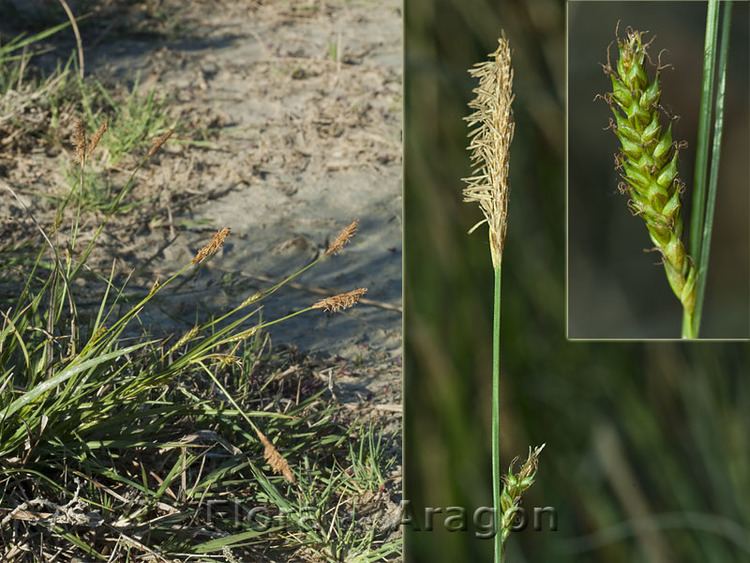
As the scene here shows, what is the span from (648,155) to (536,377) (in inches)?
13.4

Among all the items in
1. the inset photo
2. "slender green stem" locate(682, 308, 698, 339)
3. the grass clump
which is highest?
the inset photo

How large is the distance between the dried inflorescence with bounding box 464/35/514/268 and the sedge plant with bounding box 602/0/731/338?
0.13 meters

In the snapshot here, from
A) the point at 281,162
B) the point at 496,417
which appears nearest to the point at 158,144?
the point at 496,417

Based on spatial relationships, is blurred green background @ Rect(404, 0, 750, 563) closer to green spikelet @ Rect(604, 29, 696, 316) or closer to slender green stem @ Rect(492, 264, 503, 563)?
slender green stem @ Rect(492, 264, 503, 563)

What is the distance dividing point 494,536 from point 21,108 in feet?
6.62

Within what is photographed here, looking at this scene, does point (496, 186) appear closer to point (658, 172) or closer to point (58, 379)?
point (658, 172)

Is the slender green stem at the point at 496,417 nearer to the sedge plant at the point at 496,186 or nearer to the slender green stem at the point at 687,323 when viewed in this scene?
the sedge plant at the point at 496,186

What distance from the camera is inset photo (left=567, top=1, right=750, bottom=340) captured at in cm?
108

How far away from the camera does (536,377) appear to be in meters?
1.25

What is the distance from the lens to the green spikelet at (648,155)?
106 cm

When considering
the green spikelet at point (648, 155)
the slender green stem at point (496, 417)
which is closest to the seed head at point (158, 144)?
the slender green stem at point (496, 417)

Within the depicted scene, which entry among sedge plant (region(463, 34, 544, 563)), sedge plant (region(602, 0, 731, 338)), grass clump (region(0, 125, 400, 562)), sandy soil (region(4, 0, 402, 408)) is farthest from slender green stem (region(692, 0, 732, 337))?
sandy soil (region(4, 0, 402, 408))

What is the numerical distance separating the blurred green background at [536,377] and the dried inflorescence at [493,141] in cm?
2

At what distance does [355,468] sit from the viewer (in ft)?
5.56
